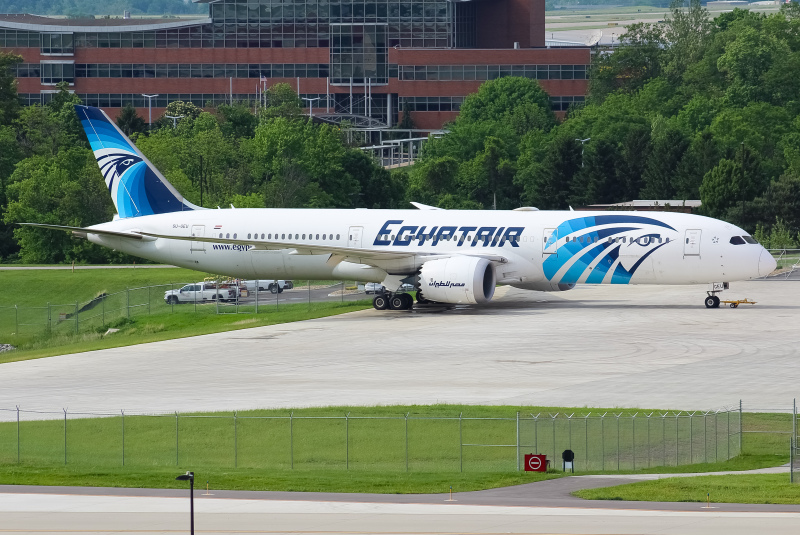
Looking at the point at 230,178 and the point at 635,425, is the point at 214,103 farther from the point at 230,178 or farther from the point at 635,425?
the point at 635,425

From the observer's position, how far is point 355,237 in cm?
6362

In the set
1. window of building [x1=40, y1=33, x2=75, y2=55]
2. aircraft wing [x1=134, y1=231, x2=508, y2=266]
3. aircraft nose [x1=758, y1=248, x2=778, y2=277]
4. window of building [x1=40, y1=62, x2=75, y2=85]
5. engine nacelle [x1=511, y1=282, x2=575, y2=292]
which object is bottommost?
engine nacelle [x1=511, y1=282, x2=575, y2=292]

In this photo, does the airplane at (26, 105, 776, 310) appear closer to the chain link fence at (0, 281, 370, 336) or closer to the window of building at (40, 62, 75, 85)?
the chain link fence at (0, 281, 370, 336)

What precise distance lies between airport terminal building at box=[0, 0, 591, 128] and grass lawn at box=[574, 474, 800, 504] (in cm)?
13864

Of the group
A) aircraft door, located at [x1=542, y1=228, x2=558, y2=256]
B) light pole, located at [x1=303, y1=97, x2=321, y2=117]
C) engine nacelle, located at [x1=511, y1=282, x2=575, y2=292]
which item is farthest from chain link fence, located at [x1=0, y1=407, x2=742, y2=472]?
light pole, located at [x1=303, y1=97, x2=321, y2=117]

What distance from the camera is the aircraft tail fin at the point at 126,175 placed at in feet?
223

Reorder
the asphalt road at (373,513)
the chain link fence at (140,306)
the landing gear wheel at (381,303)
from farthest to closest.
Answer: the chain link fence at (140,306) < the landing gear wheel at (381,303) < the asphalt road at (373,513)

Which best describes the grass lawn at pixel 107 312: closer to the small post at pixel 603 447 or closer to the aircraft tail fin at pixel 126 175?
the aircraft tail fin at pixel 126 175

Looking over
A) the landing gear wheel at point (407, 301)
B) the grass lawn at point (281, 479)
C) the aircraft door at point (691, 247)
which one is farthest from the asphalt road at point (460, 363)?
the grass lawn at point (281, 479)

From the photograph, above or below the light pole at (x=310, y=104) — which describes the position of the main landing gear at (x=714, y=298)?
below

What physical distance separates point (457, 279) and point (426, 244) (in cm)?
346

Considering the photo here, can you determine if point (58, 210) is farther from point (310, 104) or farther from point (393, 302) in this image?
point (310, 104)

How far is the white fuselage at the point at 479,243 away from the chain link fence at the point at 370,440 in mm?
22030

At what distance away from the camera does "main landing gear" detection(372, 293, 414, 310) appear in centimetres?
6381
